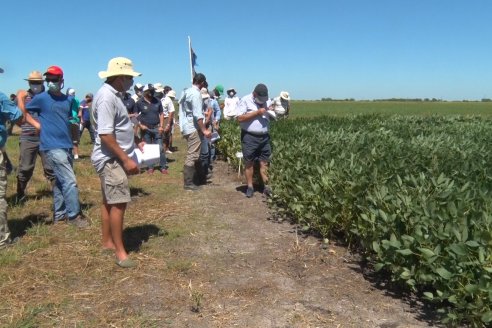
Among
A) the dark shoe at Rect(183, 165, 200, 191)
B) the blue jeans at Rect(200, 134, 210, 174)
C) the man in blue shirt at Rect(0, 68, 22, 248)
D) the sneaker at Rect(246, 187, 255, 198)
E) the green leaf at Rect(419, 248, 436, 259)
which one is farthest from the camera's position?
the blue jeans at Rect(200, 134, 210, 174)

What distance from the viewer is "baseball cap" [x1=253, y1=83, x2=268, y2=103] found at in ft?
22.4

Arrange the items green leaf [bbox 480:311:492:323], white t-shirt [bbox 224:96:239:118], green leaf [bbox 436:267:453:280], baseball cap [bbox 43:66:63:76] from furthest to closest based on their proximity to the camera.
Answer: white t-shirt [bbox 224:96:239:118]
baseball cap [bbox 43:66:63:76]
green leaf [bbox 436:267:453:280]
green leaf [bbox 480:311:492:323]

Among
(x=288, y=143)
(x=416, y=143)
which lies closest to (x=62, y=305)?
(x=288, y=143)

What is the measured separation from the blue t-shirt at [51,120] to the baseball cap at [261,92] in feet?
9.11

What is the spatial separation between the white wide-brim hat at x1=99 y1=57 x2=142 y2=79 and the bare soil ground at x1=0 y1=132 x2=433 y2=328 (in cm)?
184

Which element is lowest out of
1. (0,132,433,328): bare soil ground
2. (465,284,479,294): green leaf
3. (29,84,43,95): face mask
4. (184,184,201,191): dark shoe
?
(0,132,433,328): bare soil ground

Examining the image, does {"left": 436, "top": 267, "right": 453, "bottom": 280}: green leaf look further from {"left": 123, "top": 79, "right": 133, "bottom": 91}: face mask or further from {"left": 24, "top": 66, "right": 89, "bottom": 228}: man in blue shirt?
{"left": 24, "top": 66, "right": 89, "bottom": 228}: man in blue shirt

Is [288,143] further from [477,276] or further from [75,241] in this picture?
[477,276]

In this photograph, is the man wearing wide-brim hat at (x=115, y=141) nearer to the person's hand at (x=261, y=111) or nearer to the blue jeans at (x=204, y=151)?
the person's hand at (x=261, y=111)

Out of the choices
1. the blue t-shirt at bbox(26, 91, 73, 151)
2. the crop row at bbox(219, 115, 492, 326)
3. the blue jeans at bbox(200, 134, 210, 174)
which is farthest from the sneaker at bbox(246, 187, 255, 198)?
the blue t-shirt at bbox(26, 91, 73, 151)

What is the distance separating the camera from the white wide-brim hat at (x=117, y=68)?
162 inches

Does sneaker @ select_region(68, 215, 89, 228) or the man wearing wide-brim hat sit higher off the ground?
the man wearing wide-brim hat

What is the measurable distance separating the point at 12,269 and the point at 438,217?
3781 mm

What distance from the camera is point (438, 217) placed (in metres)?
3.13
